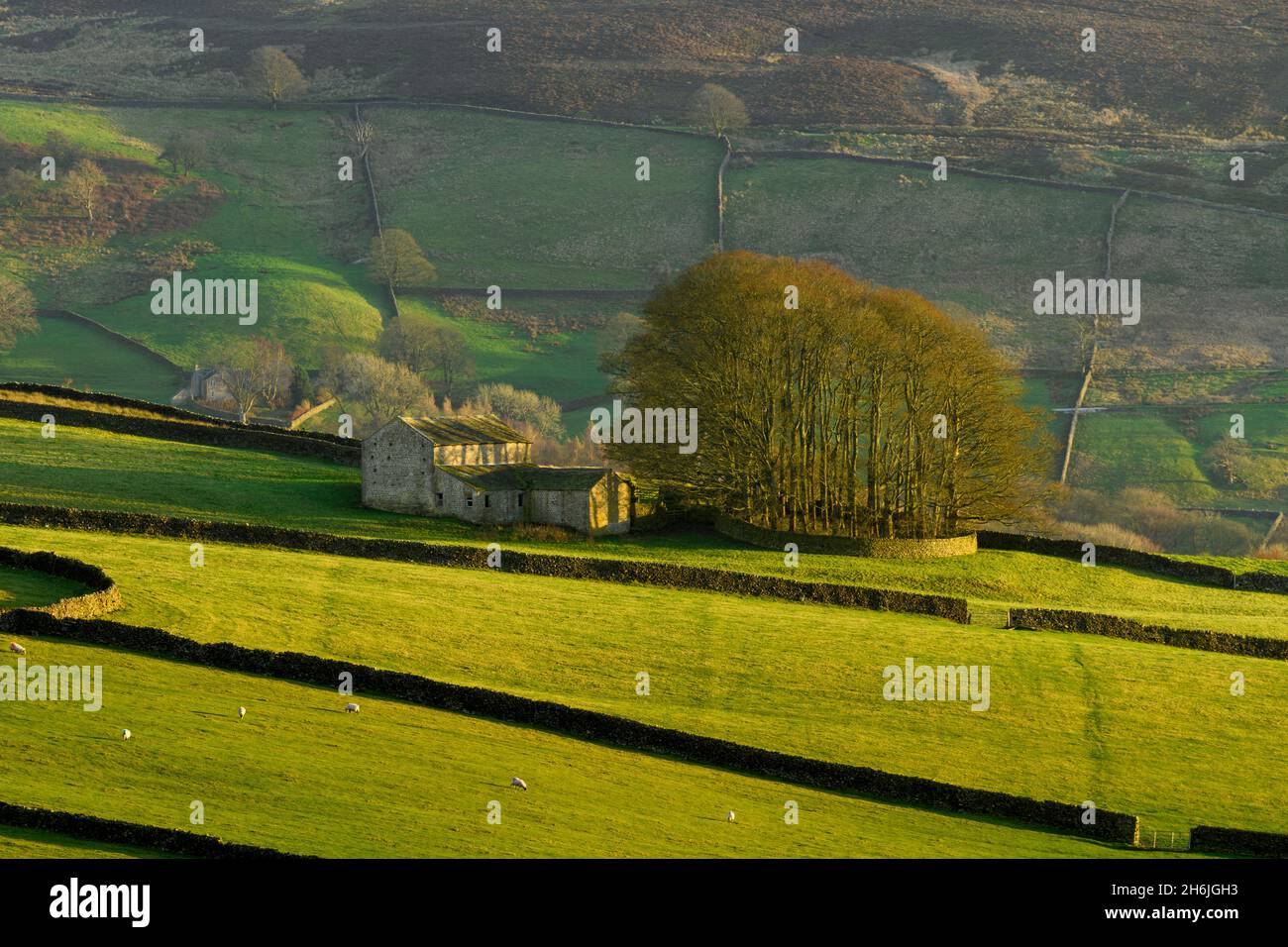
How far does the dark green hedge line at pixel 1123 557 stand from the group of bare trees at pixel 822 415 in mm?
1213

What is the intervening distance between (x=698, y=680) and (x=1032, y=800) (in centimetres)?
1251

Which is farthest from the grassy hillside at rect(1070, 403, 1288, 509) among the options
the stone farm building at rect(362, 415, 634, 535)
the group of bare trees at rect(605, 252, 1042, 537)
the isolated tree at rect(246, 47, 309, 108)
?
the isolated tree at rect(246, 47, 309, 108)

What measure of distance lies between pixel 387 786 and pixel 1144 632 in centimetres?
3395

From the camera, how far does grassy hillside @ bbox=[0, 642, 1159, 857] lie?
1345 inches

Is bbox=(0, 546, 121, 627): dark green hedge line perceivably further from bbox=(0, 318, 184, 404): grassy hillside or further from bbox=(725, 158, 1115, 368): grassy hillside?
bbox=(725, 158, 1115, 368): grassy hillside

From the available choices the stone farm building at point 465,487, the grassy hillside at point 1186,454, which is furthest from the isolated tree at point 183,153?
the stone farm building at point 465,487

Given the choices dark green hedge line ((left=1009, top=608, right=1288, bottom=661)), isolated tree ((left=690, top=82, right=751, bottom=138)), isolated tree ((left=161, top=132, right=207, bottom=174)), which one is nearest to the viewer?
dark green hedge line ((left=1009, top=608, right=1288, bottom=661))

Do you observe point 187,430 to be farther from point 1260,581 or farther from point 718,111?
point 718,111

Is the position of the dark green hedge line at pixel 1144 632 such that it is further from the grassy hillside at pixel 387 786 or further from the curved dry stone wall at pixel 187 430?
the curved dry stone wall at pixel 187 430

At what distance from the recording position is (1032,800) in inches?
1655

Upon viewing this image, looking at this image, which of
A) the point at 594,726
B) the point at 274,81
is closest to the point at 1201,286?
the point at 274,81

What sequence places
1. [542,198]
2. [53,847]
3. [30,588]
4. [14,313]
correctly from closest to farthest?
[53,847]
[30,588]
[14,313]
[542,198]

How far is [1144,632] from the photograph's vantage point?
6194 centimetres

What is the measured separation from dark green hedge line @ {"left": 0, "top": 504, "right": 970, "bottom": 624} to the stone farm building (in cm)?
904
